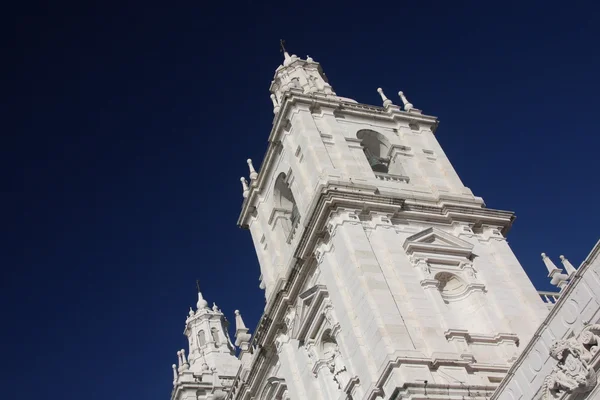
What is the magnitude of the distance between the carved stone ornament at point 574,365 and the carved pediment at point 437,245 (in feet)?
31.2

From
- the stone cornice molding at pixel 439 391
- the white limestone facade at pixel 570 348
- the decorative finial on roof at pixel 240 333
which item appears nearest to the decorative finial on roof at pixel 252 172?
the decorative finial on roof at pixel 240 333

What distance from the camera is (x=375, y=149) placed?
29719 millimetres

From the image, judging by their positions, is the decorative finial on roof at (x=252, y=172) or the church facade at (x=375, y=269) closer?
the church facade at (x=375, y=269)

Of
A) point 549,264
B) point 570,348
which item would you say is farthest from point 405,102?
point 570,348

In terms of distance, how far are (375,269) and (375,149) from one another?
8.87 meters

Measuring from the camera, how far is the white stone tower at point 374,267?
20.4m

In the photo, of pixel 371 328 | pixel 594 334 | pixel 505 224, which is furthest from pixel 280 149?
pixel 594 334

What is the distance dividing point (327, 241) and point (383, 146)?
698 cm

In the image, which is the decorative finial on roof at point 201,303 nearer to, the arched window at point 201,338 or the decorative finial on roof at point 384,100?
the arched window at point 201,338

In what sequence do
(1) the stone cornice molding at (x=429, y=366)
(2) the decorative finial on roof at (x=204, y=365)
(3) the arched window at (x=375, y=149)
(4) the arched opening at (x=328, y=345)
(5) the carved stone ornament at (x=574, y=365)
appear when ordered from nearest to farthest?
(5) the carved stone ornament at (x=574, y=365) → (1) the stone cornice molding at (x=429, y=366) → (4) the arched opening at (x=328, y=345) → (3) the arched window at (x=375, y=149) → (2) the decorative finial on roof at (x=204, y=365)

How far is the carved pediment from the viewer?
23375 mm

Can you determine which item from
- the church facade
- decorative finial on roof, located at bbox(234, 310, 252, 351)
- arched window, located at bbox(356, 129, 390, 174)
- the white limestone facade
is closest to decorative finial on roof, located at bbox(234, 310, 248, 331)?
decorative finial on roof, located at bbox(234, 310, 252, 351)

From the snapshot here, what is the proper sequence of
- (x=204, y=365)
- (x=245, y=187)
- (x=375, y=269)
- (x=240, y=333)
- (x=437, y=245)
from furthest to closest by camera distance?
(x=204, y=365), (x=240, y=333), (x=245, y=187), (x=437, y=245), (x=375, y=269)

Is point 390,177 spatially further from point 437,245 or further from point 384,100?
point 384,100
